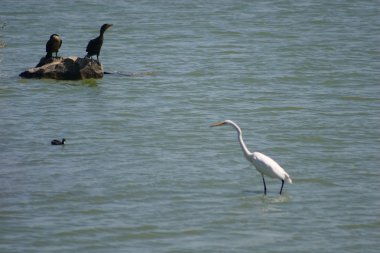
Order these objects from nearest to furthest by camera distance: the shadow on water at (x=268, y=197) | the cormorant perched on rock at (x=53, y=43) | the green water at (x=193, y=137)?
the green water at (x=193, y=137), the shadow on water at (x=268, y=197), the cormorant perched on rock at (x=53, y=43)

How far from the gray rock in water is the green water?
24 centimetres

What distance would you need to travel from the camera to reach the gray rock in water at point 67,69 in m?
22.1

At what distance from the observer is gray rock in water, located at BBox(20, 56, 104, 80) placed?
22.1 m

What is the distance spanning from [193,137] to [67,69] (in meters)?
5.50

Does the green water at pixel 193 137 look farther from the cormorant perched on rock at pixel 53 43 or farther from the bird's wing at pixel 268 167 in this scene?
the cormorant perched on rock at pixel 53 43

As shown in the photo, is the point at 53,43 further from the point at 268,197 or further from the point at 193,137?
the point at 268,197

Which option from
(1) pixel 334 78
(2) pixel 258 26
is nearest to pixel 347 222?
(1) pixel 334 78

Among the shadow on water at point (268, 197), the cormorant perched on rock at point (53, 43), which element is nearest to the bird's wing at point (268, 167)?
the shadow on water at point (268, 197)

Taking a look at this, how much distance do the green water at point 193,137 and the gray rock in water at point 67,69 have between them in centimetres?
24

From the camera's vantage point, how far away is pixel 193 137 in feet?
58.7

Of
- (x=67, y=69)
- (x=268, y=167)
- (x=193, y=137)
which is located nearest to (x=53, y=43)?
(x=67, y=69)

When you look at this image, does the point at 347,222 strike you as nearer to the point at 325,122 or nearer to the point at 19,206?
the point at 19,206

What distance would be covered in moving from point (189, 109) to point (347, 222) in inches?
337

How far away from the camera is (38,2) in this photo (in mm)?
37156
